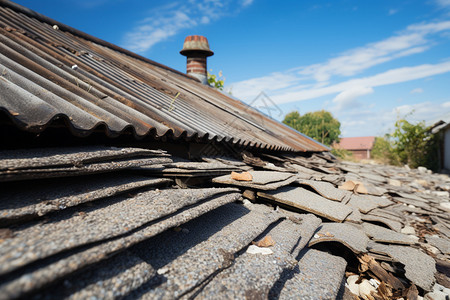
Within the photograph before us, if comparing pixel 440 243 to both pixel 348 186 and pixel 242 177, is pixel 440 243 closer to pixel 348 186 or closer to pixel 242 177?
pixel 348 186

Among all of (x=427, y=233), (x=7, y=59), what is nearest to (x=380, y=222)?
(x=427, y=233)

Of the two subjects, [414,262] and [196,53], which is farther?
[196,53]

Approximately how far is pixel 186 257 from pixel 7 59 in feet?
9.17

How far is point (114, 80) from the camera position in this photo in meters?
4.31

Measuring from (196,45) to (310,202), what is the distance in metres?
11.1

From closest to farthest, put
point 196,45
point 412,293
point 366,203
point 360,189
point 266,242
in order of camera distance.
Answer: point 266,242 → point 412,293 → point 366,203 → point 360,189 → point 196,45

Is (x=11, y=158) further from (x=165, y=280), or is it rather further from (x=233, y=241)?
(x=233, y=241)

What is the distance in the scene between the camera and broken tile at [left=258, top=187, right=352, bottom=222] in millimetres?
3336

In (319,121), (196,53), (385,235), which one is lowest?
(385,235)

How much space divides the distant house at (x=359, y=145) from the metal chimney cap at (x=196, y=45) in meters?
41.2

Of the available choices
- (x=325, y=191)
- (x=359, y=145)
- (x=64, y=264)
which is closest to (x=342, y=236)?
(x=325, y=191)

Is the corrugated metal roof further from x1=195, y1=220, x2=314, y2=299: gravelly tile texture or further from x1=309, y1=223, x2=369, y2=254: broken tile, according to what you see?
x1=309, y1=223, x2=369, y2=254: broken tile

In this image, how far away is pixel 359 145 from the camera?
162 ft

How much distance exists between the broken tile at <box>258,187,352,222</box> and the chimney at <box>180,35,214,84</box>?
9879 millimetres
